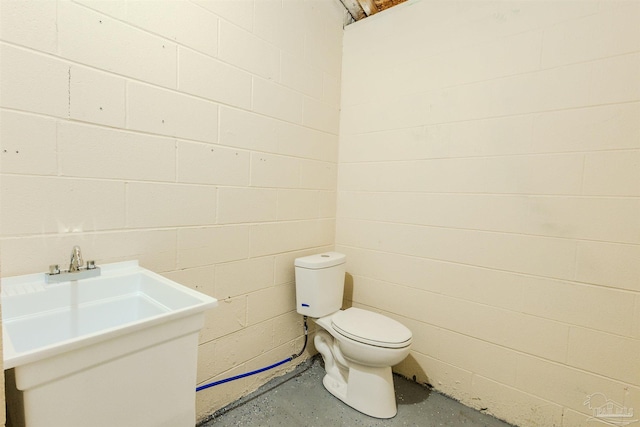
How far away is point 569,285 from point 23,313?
214 cm

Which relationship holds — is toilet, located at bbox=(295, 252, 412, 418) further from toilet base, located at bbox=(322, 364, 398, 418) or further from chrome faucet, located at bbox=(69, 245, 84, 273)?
chrome faucet, located at bbox=(69, 245, 84, 273)

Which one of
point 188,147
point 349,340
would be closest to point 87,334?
point 188,147

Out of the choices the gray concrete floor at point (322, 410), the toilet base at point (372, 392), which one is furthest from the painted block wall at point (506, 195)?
the toilet base at point (372, 392)

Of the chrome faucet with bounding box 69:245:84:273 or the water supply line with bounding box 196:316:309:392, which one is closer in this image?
the chrome faucet with bounding box 69:245:84:273

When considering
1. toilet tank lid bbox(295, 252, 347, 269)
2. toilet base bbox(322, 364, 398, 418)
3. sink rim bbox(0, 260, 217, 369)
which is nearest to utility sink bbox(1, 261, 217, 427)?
sink rim bbox(0, 260, 217, 369)

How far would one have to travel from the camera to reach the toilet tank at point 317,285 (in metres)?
1.86

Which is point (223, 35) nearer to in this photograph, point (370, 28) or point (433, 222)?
point (370, 28)

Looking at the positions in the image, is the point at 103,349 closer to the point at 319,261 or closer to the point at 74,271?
the point at 74,271

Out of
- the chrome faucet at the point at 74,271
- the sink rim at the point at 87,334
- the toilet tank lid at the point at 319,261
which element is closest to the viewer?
the sink rim at the point at 87,334

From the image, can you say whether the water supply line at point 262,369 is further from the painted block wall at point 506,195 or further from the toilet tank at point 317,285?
the painted block wall at point 506,195

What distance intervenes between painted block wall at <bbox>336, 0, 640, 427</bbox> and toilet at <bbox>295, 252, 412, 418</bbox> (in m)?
0.32

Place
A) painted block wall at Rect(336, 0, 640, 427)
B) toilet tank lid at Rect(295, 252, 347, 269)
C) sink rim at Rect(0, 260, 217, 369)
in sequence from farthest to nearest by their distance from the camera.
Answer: toilet tank lid at Rect(295, 252, 347, 269), painted block wall at Rect(336, 0, 640, 427), sink rim at Rect(0, 260, 217, 369)

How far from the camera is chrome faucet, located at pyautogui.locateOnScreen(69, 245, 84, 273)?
1.08 metres

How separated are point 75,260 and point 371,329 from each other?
4.46ft
